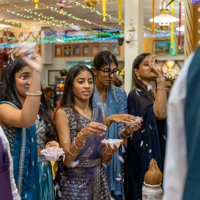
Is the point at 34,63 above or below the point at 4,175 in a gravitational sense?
above

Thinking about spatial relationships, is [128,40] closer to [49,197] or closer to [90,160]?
[90,160]

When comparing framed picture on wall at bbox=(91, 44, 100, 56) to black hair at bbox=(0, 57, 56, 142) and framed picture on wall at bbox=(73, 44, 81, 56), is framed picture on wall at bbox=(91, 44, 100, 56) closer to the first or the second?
framed picture on wall at bbox=(73, 44, 81, 56)

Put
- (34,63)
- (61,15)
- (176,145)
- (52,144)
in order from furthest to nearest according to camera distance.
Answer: (61,15) → (52,144) → (34,63) → (176,145)

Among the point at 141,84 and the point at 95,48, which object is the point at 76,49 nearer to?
the point at 95,48

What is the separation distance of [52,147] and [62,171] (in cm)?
29

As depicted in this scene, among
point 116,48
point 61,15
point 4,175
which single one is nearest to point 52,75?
point 116,48

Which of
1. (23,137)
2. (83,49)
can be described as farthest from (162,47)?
(23,137)

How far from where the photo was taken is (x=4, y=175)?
0.83 meters

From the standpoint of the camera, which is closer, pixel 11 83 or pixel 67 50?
pixel 11 83

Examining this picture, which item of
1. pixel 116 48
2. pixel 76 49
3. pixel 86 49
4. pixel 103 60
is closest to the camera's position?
pixel 103 60

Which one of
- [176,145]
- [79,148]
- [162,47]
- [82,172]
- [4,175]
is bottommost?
[82,172]

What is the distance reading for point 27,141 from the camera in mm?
1614

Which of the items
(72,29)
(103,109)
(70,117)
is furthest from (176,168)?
(72,29)

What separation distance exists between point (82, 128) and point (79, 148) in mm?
183
